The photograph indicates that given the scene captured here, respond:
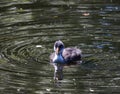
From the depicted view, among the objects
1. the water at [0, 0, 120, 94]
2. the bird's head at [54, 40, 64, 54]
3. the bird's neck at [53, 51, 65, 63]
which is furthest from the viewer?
the bird's head at [54, 40, 64, 54]

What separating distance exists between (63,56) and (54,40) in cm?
150

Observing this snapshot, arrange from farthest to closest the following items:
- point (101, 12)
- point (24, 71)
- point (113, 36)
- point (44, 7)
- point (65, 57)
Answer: point (44, 7)
point (101, 12)
point (113, 36)
point (65, 57)
point (24, 71)

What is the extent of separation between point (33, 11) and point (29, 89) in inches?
312

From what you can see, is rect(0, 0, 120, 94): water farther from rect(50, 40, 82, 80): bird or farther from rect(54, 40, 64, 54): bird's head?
rect(54, 40, 64, 54): bird's head

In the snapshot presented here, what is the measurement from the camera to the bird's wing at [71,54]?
15.4 meters

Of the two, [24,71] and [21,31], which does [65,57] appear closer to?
[24,71]

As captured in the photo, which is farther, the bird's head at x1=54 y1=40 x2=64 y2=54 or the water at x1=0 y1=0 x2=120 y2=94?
the bird's head at x1=54 y1=40 x2=64 y2=54

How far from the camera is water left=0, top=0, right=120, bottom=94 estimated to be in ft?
44.0

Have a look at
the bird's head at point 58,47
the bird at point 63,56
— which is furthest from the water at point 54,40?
the bird's head at point 58,47

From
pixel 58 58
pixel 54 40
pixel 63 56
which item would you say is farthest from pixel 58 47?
pixel 54 40

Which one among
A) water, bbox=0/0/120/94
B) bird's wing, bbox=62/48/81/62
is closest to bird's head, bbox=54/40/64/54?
bird's wing, bbox=62/48/81/62

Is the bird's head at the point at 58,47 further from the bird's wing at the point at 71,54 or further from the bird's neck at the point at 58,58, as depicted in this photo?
the bird's wing at the point at 71,54

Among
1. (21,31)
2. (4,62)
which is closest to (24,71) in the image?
(4,62)

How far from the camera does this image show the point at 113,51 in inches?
622
